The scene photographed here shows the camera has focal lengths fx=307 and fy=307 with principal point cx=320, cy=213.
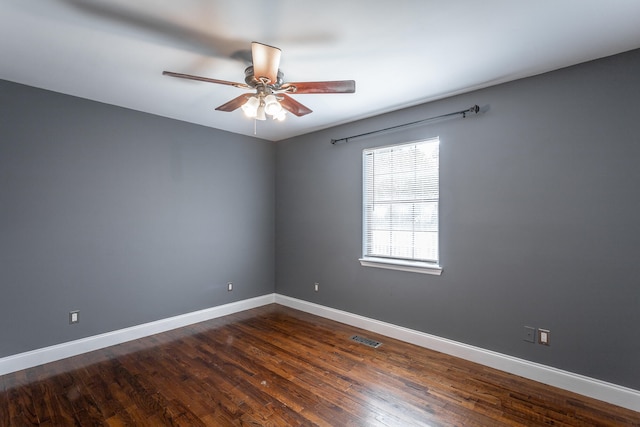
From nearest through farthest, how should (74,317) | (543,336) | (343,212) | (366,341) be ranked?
1. (543,336)
2. (74,317)
3. (366,341)
4. (343,212)

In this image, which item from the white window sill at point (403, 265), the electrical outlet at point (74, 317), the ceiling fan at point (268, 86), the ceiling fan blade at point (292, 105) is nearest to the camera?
the ceiling fan at point (268, 86)

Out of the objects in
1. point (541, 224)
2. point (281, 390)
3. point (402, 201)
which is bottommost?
point (281, 390)

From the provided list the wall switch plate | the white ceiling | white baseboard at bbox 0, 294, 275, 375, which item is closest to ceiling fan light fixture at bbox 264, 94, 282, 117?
the white ceiling

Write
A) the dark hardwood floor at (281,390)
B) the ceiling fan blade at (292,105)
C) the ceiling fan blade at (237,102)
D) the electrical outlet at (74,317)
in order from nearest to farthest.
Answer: the dark hardwood floor at (281,390) → the ceiling fan blade at (237,102) → the ceiling fan blade at (292,105) → the electrical outlet at (74,317)

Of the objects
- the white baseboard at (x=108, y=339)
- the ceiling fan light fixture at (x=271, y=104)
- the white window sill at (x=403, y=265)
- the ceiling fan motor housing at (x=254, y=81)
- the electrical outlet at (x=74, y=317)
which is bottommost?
the white baseboard at (x=108, y=339)

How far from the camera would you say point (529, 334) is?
8.70ft

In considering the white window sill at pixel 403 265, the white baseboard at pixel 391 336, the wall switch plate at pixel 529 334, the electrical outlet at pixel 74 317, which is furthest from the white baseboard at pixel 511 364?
the electrical outlet at pixel 74 317

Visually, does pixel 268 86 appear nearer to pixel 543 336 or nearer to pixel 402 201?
pixel 402 201

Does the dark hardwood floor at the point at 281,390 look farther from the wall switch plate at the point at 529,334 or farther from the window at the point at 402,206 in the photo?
the window at the point at 402,206

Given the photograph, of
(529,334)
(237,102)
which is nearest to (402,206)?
(529,334)

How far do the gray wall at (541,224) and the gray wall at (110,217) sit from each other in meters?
2.15

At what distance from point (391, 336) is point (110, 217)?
3414 millimetres

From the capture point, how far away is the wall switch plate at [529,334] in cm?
263

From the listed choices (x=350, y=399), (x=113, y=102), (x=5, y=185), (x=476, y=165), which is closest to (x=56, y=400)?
(x=5, y=185)
